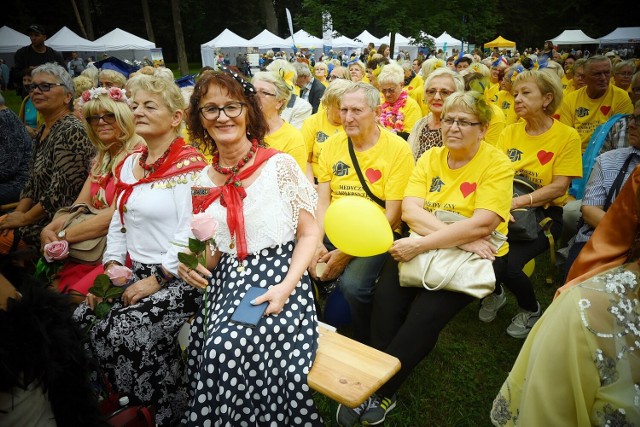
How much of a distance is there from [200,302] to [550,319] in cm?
197

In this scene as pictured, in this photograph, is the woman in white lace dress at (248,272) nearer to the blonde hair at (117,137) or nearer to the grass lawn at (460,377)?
the grass lawn at (460,377)

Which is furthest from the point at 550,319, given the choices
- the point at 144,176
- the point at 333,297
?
the point at 144,176

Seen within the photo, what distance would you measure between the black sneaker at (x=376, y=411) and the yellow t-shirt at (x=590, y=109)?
4.47m

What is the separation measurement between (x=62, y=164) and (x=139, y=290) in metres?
1.63

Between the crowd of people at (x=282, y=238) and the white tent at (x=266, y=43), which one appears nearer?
the crowd of people at (x=282, y=238)

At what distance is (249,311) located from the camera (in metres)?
2.04

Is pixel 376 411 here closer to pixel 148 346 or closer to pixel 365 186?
pixel 148 346

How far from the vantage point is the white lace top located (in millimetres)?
2188

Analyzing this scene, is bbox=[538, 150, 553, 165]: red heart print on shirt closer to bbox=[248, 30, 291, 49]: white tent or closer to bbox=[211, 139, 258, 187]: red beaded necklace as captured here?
bbox=[211, 139, 258, 187]: red beaded necklace

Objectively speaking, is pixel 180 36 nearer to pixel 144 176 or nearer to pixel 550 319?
pixel 144 176

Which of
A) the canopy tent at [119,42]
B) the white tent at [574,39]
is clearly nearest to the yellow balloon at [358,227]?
the canopy tent at [119,42]

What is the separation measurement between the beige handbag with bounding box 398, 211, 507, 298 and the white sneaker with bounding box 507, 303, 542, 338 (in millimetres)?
1107

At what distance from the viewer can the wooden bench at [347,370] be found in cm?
185

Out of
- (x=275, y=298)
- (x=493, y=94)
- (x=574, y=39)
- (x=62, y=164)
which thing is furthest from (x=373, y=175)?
(x=574, y=39)
